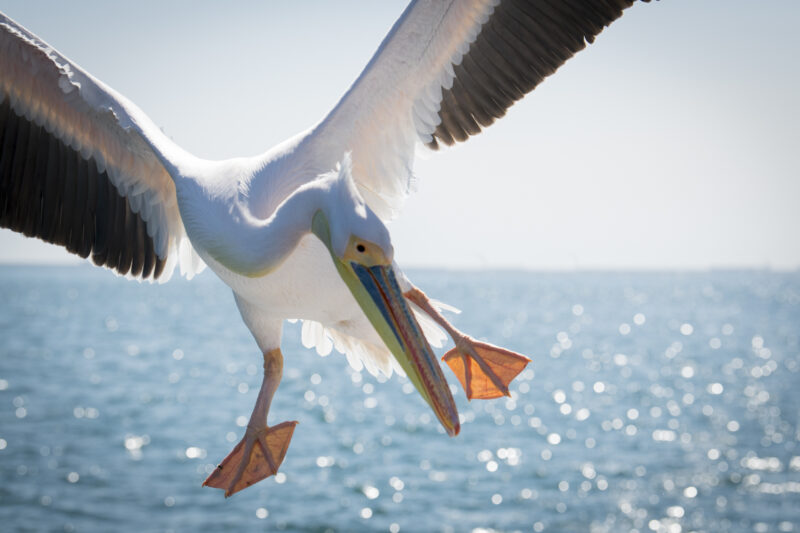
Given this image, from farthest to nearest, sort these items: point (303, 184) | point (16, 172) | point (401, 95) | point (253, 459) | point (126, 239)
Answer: point (126, 239) → point (16, 172) → point (253, 459) → point (401, 95) → point (303, 184)

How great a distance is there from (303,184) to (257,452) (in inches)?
57.0

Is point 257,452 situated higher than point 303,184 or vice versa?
point 303,184

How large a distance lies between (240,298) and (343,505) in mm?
14286

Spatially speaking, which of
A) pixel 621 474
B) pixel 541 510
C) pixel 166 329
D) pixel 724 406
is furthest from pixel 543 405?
pixel 166 329

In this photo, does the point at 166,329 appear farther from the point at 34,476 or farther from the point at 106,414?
the point at 34,476

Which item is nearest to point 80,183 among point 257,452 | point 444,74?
point 257,452

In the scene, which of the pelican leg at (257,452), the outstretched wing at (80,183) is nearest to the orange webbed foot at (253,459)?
the pelican leg at (257,452)

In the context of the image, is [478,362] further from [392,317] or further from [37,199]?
[37,199]

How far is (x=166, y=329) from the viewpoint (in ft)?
186

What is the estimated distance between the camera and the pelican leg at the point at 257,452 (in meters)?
3.72

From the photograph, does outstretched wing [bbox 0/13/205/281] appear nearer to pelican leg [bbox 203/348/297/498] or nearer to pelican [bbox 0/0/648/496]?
pelican [bbox 0/0/648/496]

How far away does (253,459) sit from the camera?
3.80 m

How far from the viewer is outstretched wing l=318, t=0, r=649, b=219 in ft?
10.8

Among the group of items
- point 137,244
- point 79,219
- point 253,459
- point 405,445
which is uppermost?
point 405,445
